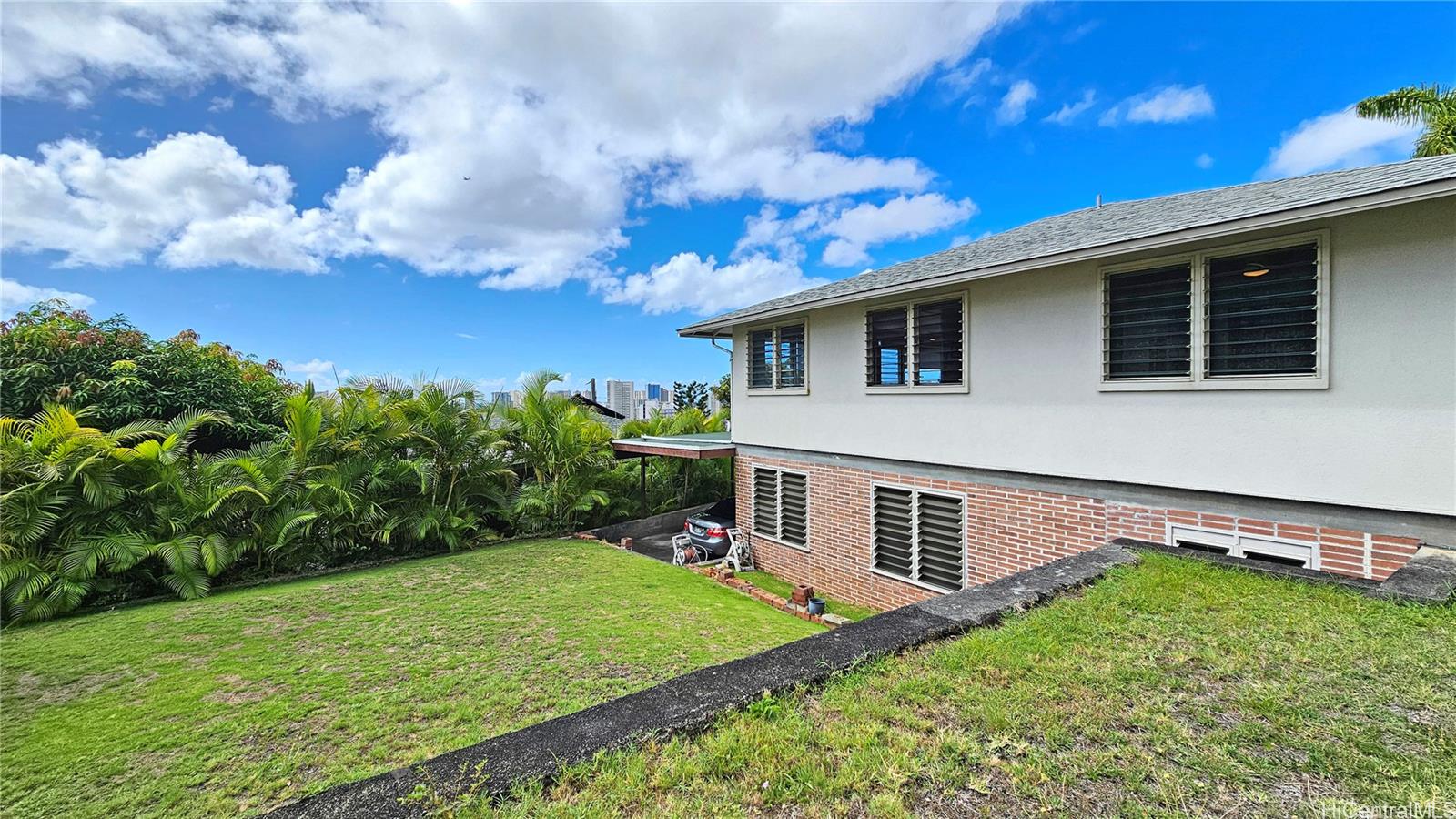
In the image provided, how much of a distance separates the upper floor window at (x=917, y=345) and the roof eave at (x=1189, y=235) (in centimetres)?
47

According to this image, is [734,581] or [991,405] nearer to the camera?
[991,405]

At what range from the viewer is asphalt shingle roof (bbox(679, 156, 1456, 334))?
4.41m

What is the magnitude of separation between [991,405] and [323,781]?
7.02 metres

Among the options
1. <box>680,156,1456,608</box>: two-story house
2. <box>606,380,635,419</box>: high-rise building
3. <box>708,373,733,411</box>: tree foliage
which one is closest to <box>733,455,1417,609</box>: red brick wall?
<box>680,156,1456,608</box>: two-story house

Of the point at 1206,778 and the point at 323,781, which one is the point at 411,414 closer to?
the point at 323,781

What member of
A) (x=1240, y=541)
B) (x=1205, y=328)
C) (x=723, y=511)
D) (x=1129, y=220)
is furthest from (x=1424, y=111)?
(x=723, y=511)

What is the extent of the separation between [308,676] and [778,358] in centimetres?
754

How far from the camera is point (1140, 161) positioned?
13.5 meters

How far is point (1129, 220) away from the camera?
6.44 metres

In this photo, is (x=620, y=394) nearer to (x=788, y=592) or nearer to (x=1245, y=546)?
(x=788, y=592)

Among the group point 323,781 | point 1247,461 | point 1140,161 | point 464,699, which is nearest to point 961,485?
point 1247,461

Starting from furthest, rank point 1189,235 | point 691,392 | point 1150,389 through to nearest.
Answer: point 691,392 < point 1150,389 < point 1189,235

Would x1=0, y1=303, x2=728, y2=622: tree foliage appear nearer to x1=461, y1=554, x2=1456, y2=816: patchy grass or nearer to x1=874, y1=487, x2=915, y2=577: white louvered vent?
x1=874, y1=487, x2=915, y2=577: white louvered vent

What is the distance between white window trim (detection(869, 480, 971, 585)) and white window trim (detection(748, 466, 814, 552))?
1.27 m
